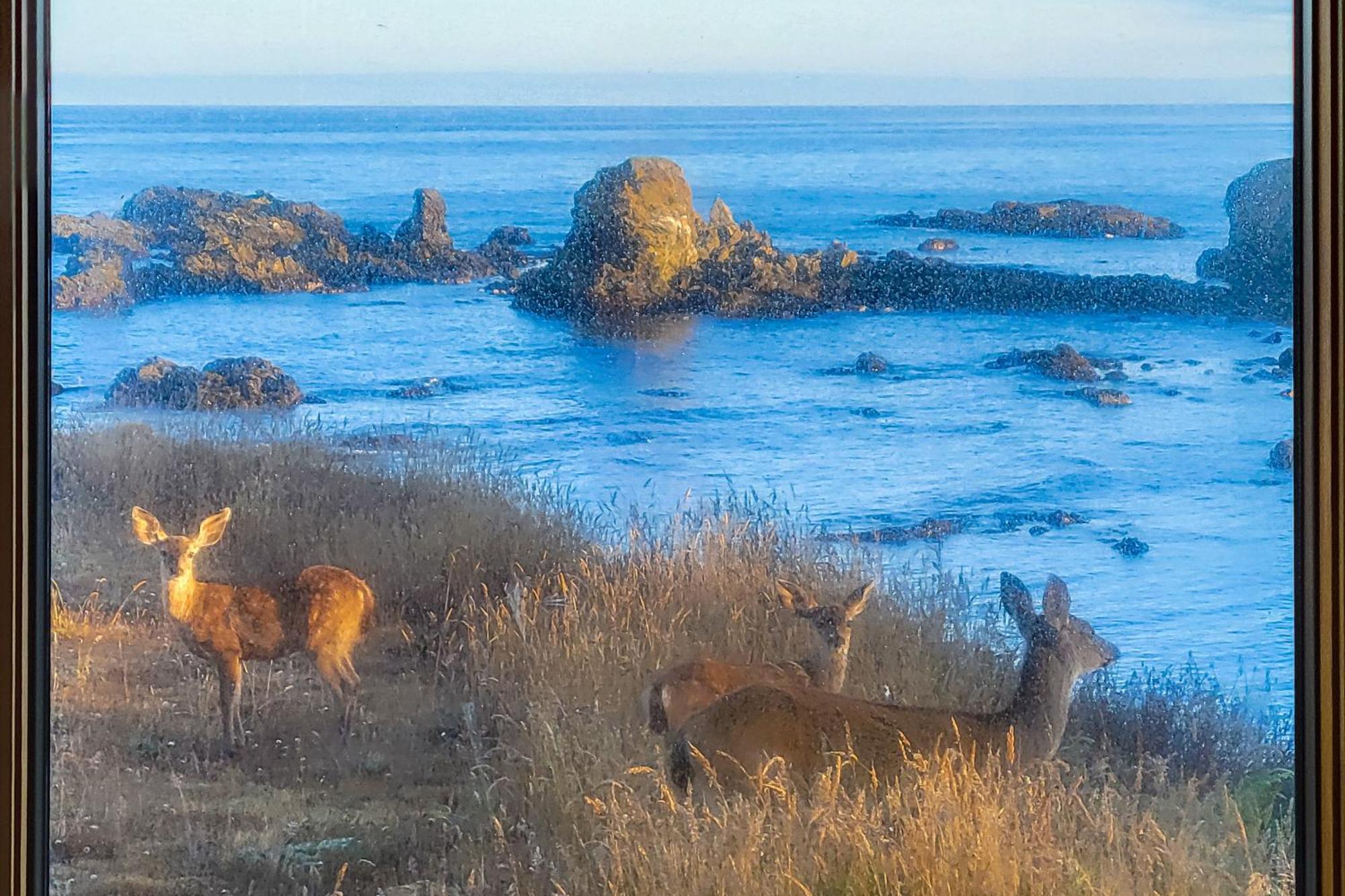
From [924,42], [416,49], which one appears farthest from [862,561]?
[416,49]

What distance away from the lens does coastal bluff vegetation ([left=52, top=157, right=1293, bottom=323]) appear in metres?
1.85

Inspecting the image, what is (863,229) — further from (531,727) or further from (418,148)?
(531,727)

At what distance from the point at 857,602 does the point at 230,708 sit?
2.82 ft

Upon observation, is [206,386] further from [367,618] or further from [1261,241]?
[1261,241]

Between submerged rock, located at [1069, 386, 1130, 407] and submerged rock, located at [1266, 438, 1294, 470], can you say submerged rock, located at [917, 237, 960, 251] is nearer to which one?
submerged rock, located at [1069, 386, 1130, 407]

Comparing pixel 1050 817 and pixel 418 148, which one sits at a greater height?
pixel 418 148

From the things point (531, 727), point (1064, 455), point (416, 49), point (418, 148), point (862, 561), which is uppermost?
point (416, 49)

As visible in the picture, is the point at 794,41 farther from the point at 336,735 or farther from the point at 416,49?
the point at 336,735

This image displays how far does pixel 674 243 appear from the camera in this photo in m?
1.88

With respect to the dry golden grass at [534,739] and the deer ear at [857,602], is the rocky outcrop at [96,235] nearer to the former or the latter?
the dry golden grass at [534,739]

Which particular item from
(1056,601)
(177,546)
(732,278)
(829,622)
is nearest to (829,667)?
(829,622)

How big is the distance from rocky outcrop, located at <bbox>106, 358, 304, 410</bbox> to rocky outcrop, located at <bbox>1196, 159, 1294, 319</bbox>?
1261mm

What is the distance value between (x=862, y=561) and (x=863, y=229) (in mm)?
451

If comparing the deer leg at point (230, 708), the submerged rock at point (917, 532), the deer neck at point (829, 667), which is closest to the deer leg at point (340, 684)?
the deer leg at point (230, 708)
